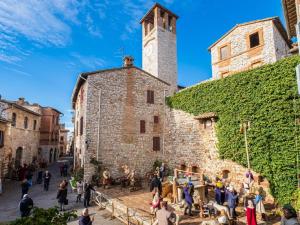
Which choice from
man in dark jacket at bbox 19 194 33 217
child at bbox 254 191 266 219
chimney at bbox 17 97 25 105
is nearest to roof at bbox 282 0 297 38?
child at bbox 254 191 266 219

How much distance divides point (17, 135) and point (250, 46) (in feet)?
80.5

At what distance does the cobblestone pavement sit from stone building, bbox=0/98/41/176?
308 centimetres

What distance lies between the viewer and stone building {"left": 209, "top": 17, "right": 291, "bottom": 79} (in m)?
16.3

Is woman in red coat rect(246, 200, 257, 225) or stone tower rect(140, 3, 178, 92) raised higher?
stone tower rect(140, 3, 178, 92)

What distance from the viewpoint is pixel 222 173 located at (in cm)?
1388

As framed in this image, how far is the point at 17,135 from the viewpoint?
861 inches

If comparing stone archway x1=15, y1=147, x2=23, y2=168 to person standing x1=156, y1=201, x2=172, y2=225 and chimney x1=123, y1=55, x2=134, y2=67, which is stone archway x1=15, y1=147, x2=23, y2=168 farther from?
person standing x1=156, y1=201, x2=172, y2=225

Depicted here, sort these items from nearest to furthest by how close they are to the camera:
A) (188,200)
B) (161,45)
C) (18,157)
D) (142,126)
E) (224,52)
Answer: (188,200) < (142,126) < (224,52) < (18,157) < (161,45)

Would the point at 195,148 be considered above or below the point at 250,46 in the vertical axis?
below

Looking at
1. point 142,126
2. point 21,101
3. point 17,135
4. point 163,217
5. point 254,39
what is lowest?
point 163,217

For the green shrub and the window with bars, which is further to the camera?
the window with bars

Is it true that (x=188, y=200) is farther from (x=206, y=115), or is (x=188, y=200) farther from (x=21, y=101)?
(x=21, y=101)

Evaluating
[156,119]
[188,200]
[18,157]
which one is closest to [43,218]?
[188,200]

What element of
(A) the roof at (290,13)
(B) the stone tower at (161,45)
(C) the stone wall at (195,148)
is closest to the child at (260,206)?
(C) the stone wall at (195,148)
